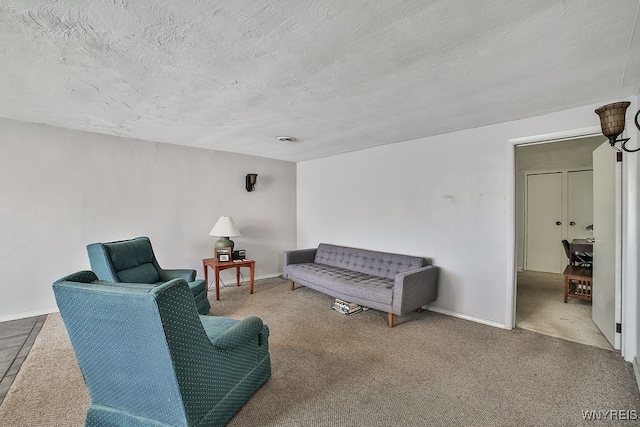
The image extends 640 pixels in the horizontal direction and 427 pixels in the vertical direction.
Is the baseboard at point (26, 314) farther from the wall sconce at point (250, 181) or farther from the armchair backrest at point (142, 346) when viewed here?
the wall sconce at point (250, 181)

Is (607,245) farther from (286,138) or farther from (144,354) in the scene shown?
(144,354)

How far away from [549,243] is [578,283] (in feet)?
7.53

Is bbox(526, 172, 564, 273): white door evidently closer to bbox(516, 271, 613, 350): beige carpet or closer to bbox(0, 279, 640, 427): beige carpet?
bbox(516, 271, 613, 350): beige carpet

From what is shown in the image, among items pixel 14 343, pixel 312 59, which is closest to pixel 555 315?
pixel 312 59

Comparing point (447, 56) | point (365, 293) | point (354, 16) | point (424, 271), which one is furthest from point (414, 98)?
point (365, 293)

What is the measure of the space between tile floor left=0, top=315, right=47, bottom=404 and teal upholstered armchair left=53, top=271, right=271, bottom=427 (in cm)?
111

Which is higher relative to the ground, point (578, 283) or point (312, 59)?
point (312, 59)

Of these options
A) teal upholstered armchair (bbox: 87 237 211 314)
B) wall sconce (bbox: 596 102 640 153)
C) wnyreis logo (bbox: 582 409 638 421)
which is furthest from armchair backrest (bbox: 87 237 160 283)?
wall sconce (bbox: 596 102 640 153)

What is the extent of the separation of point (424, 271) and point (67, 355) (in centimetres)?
344

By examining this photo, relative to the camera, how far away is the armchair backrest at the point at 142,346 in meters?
1.29

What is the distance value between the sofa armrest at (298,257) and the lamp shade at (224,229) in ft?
2.83

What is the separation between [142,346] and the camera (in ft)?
4.37

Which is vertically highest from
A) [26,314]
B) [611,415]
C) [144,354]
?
[144,354]

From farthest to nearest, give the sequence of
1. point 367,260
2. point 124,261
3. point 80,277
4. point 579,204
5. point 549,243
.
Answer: point 549,243
point 579,204
point 367,260
point 124,261
point 80,277
